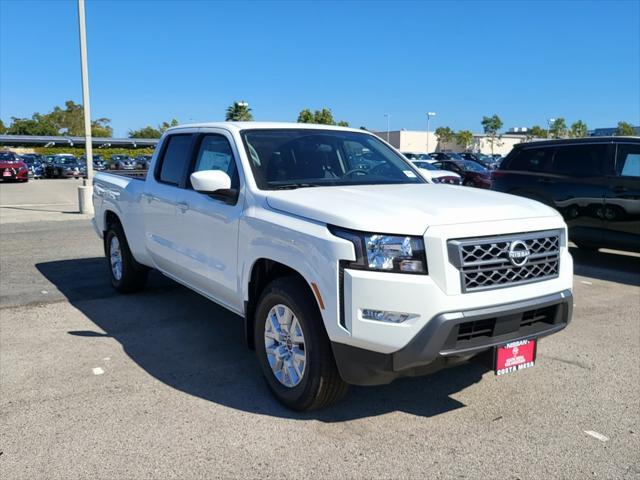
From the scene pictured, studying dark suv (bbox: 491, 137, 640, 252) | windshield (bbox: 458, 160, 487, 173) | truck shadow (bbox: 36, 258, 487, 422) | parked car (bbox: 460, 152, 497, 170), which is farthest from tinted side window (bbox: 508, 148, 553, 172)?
parked car (bbox: 460, 152, 497, 170)

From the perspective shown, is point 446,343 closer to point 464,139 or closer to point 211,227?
point 211,227

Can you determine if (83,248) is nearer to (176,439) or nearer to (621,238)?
(176,439)

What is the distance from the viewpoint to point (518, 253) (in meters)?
3.39

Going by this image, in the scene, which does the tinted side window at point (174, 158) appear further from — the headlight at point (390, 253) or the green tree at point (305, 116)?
the green tree at point (305, 116)

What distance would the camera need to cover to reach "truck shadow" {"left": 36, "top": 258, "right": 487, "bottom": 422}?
390 cm

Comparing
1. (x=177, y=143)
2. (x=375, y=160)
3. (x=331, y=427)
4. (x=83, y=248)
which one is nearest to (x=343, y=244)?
(x=331, y=427)

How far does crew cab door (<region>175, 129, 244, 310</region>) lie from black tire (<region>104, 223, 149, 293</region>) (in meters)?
1.54

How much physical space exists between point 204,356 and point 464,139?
3919 inches

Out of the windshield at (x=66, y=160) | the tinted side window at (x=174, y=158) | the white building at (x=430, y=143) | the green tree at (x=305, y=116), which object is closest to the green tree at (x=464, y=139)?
the white building at (x=430, y=143)

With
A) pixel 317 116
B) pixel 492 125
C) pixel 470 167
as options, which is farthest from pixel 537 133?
pixel 470 167

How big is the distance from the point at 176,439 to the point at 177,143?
9.93ft

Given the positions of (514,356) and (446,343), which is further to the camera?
(514,356)

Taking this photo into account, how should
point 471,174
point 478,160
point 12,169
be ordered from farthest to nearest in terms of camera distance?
point 478,160 < point 12,169 < point 471,174

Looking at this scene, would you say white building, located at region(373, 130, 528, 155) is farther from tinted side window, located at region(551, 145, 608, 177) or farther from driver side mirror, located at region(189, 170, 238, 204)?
driver side mirror, located at region(189, 170, 238, 204)
